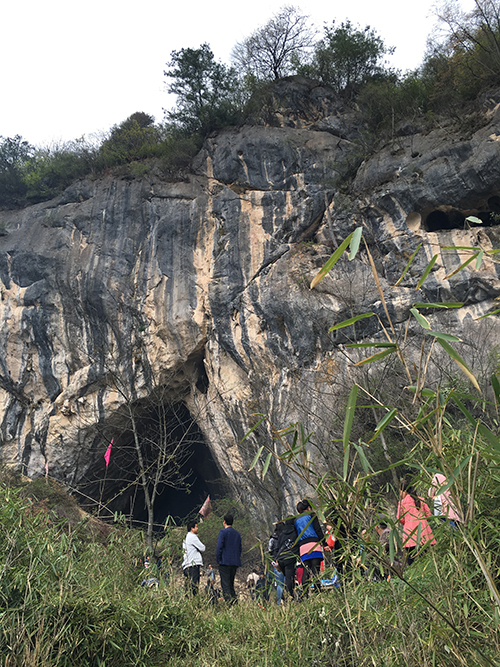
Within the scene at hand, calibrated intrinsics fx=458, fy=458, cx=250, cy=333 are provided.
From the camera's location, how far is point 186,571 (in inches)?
196

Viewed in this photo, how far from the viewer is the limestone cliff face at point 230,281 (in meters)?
11.0

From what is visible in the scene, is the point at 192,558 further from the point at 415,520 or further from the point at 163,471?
the point at 163,471

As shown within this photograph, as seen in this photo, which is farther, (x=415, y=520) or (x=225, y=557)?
(x=225, y=557)

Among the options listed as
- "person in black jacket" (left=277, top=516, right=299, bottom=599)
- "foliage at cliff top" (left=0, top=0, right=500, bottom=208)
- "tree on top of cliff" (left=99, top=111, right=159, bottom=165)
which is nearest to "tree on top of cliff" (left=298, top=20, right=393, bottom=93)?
"foliage at cliff top" (left=0, top=0, right=500, bottom=208)

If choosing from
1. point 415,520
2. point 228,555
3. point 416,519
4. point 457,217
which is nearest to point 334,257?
point 416,519

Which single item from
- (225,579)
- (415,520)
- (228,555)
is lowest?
(225,579)

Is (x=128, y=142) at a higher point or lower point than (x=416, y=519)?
higher

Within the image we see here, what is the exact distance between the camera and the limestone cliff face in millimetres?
11000

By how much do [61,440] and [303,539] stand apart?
1132cm

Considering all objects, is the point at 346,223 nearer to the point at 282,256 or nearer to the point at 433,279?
the point at 282,256

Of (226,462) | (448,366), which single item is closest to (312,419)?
(448,366)

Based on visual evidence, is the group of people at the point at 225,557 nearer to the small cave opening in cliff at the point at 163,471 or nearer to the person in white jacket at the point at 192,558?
the person in white jacket at the point at 192,558

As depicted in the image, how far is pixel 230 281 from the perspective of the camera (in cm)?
1286

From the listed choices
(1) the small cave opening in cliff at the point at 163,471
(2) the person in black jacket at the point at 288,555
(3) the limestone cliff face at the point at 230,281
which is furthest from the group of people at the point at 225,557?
(1) the small cave opening in cliff at the point at 163,471
